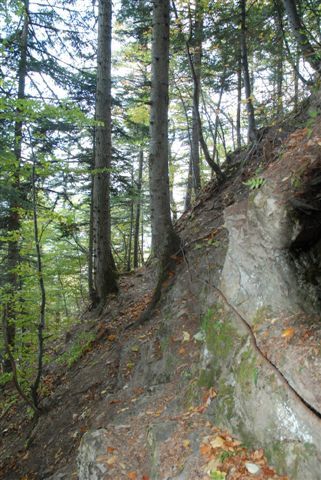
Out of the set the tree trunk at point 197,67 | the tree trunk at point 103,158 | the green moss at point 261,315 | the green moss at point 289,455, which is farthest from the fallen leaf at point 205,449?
the tree trunk at point 197,67

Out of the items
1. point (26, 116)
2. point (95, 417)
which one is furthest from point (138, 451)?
point (26, 116)

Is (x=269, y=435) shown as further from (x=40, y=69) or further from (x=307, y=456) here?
(x=40, y=69)

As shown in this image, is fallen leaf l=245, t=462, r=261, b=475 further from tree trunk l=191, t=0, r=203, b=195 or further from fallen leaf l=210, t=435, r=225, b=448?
tree trunk l=191, t=0, r=203, b=195

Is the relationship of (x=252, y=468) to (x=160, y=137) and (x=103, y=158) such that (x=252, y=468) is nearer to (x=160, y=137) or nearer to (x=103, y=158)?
(x=160, y=137)

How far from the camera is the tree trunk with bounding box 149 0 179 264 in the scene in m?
7.23

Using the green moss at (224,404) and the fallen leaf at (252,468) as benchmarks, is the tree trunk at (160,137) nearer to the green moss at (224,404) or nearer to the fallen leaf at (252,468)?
the green moss at (224,404)

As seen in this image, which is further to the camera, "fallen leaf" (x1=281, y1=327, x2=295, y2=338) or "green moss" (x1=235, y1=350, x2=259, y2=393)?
"green moss" (x1=235, y1=350, x2=259, y2=393)

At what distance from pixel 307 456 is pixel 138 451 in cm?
220

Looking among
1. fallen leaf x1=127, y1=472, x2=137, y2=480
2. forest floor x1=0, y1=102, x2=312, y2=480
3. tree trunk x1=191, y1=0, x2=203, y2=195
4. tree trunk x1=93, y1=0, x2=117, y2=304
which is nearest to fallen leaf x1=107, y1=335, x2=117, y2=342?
forest floor x1=0, y1=102, x2=312, y2=480

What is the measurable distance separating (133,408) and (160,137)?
511cm

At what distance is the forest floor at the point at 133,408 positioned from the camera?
384cm

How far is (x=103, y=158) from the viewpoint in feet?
29.6

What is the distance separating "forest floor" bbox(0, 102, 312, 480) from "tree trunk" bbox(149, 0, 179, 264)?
549 mm

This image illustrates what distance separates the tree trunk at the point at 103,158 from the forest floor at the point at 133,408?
24.1 inches
